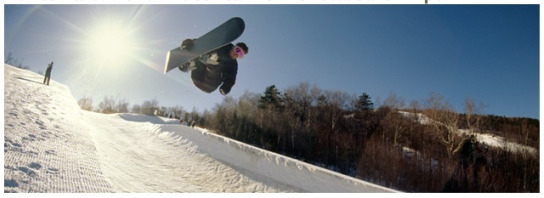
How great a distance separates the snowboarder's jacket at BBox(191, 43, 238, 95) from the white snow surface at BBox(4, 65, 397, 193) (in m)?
1.62

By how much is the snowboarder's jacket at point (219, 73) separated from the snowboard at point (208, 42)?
0.09m

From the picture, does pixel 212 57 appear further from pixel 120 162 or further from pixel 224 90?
pixel 120 162

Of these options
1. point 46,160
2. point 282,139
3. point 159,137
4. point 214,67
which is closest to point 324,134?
point 282,139

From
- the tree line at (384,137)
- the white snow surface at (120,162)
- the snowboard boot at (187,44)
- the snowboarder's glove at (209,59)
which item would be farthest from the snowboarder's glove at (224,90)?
the tree line at (384,137)

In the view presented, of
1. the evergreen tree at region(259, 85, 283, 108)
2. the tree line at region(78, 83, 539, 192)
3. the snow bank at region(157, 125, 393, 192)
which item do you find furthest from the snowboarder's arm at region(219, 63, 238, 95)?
the evergreen tree at region(259, 85, 283, 108)

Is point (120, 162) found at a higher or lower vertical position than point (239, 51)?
lower

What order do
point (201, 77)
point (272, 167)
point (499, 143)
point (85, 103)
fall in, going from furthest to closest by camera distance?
point (85, 103) < point (499, 143) < point (272, 167) < point (201, 77)

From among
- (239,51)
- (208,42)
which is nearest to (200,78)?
(208,42)

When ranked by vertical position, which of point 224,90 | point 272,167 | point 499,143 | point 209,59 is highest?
point 209,59

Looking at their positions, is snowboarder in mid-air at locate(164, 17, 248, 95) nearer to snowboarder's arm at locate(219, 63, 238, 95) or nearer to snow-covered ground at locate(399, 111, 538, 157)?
snowboarder's arm at locate(219, 63, 238, 95)

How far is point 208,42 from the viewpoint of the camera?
142 inches

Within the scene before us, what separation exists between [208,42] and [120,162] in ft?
8.67

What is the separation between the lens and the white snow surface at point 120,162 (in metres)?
2.63

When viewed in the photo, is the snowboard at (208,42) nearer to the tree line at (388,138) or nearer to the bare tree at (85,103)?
the tree line at (388,138)
